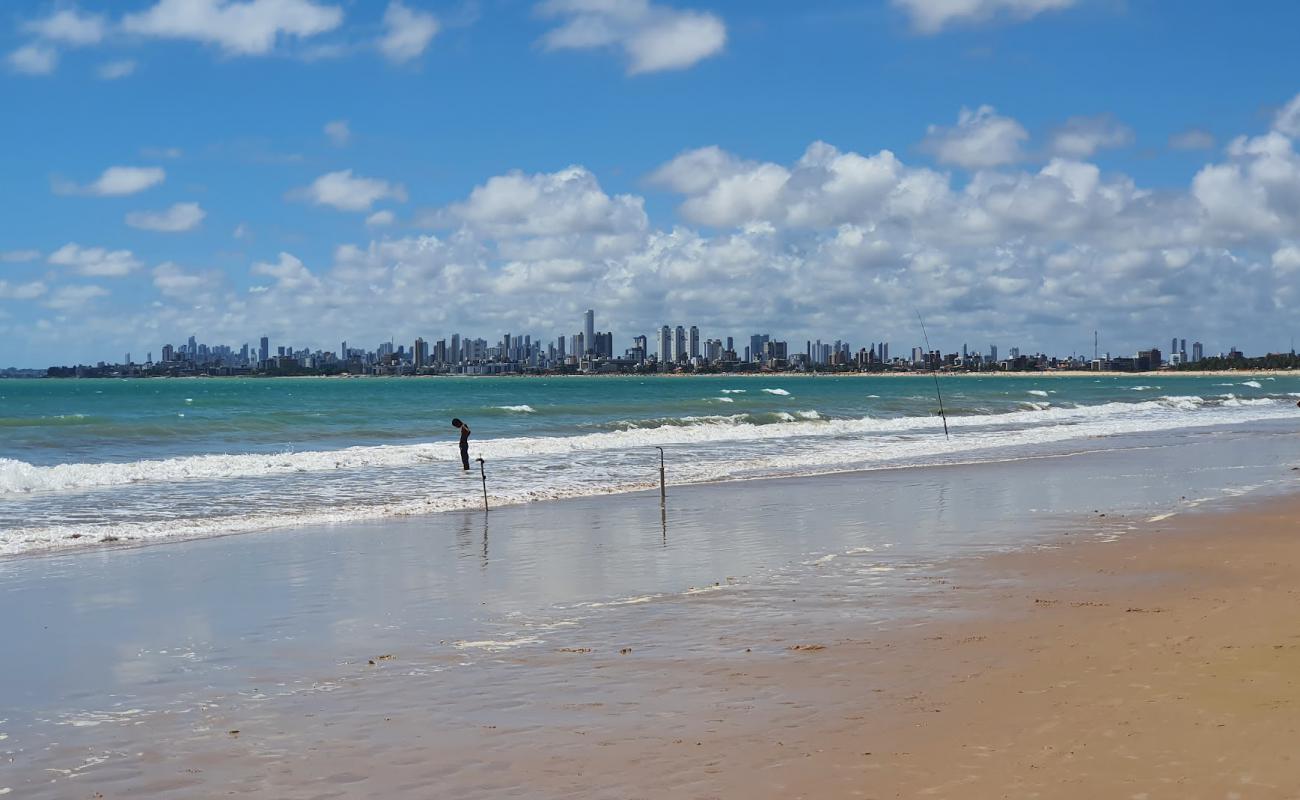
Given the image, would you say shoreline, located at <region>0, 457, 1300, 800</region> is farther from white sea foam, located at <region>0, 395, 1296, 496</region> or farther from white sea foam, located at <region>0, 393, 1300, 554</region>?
white sea foam, located at <region>0, 395, 1296, 496</region>

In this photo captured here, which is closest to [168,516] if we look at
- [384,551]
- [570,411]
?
[384,551]

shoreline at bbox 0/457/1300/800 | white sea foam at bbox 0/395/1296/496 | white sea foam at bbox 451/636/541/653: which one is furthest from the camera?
white sea foam at bbox 0/395/1296/496

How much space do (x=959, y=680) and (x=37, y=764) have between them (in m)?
6.21

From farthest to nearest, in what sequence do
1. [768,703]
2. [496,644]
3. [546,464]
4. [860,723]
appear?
[546,464] → [496,644] → [768,703] → [860,723]

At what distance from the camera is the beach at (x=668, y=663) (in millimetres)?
6488

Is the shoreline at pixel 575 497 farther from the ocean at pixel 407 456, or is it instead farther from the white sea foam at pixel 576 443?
the white sea foam at pixel 576 443

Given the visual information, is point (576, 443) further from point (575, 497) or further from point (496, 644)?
point (496, 644)

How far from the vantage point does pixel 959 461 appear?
1257 inches

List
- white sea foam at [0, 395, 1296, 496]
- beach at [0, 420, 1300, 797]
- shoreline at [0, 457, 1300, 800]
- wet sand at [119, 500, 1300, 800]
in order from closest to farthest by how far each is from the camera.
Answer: wet sand at [119, 500, 1300, 800], shoreline at [0, 457, 1300, 800], beach at [0, 420, 1300, 797], white sea foam at [0, 395, 1296, 496]

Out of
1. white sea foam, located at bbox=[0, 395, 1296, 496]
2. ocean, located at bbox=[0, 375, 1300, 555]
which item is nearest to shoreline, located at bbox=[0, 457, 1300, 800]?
ocean, located at bbox=[0, 375, 1300, 555]

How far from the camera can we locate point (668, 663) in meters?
9.02

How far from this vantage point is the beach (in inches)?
255

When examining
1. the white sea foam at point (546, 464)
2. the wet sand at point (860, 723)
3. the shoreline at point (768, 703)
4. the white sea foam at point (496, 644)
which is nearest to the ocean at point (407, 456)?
the white sea foam at point (546, 464)

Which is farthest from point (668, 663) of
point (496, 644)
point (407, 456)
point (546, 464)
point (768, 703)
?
point (407, 456)
